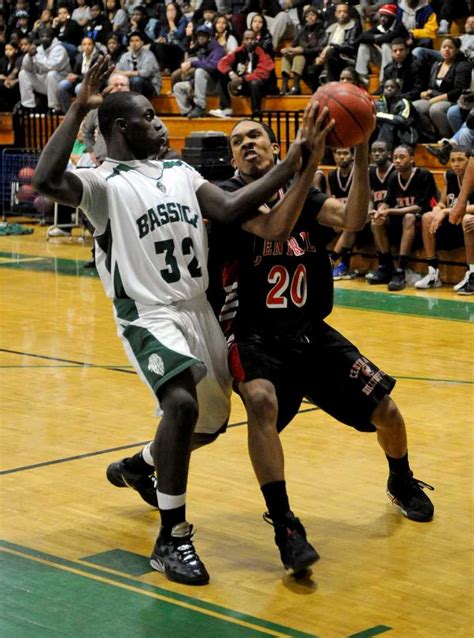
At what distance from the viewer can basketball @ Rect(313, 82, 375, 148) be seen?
4.76 m

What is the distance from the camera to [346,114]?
4.76 meters

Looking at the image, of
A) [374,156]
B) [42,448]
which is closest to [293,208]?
[42,448]

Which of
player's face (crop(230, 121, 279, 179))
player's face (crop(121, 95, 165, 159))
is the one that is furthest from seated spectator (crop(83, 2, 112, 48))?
player's face (crop(121, 95, 165, 159))

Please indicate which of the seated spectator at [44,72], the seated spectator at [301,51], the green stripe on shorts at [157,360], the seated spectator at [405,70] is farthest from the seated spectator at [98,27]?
the green stripe on shorts at [157,360]

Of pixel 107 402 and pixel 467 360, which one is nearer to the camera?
pixel 107 402

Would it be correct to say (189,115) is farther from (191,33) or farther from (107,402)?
(107,402)

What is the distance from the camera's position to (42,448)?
676 centimetres

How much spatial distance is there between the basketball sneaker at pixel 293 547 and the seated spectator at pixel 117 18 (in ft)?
58.8

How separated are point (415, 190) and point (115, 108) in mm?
8749

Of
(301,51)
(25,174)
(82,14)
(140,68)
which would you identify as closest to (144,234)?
(301,51)

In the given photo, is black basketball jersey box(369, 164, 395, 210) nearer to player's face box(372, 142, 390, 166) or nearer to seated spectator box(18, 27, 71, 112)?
player's face box(372, 142, 390, 166)

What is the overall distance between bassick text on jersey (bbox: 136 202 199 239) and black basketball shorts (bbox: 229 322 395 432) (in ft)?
1.97

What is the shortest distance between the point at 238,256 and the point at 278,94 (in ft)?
45.8

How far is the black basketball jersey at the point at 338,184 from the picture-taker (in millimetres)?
13906
